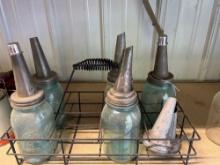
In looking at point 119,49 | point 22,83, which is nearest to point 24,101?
point 22,83

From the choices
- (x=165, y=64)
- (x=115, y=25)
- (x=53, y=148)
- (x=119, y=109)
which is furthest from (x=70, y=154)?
(x=115, y=25)

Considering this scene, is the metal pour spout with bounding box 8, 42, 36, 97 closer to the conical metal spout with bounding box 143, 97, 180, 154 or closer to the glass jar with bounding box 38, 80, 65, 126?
the glass jar with bounding box 38, 80, 65, 126

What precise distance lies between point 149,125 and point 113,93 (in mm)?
184

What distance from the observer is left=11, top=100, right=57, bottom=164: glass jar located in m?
0.44

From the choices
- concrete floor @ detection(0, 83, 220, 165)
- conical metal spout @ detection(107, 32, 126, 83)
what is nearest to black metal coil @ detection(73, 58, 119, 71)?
conical metal spout @ detection(107, 32, 126, 83)

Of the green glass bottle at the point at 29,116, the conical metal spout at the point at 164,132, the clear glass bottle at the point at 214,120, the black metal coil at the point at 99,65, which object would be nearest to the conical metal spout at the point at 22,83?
the green glass bottle at the point at 29,116

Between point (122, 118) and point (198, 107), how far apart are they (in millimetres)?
321

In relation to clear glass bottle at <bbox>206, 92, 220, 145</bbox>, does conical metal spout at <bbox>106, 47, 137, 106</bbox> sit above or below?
above

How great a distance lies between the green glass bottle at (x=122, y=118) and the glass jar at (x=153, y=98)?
0.09 meters

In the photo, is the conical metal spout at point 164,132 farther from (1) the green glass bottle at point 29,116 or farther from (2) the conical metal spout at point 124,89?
(1) the green glass bottle at point 29,116

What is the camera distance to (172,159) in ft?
1.62

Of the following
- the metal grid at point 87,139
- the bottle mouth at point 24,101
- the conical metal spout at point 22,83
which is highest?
the conical metal spout at point 22,83

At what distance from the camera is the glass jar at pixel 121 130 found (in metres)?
0.44

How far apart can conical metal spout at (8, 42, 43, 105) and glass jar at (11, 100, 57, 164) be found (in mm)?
19
